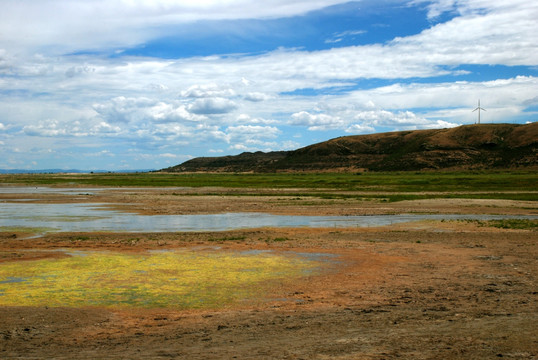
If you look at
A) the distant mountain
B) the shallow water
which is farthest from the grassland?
the distant mountain

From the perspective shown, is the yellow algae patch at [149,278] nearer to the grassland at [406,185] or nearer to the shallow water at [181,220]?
the shallow water at [181,220]

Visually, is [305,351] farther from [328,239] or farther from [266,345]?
[328,239]

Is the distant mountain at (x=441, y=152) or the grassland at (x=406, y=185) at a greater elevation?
the distant mountain at (x=441, y=152)

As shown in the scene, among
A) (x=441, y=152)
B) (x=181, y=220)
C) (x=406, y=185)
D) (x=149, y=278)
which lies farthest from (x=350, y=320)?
(x=441, y=152)

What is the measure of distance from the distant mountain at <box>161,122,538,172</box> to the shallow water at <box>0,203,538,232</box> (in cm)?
12382

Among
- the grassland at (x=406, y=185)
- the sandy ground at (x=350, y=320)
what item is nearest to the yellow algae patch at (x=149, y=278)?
the sandy ground at (x=350, y=320)

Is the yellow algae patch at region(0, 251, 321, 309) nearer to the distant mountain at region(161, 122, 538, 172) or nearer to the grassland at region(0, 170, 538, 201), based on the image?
the grassland at region(0, 170, 538, 201)

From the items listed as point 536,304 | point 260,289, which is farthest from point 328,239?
point 536,304

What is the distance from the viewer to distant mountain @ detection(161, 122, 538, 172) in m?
152

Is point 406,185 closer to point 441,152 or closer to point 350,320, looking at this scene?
point 350,320

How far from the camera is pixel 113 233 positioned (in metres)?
28.2

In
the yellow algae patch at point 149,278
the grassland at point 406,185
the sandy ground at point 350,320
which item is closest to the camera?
the sandy ground at point 350,320

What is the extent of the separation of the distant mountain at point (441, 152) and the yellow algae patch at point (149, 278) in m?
143

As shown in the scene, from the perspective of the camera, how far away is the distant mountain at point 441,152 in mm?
152000
